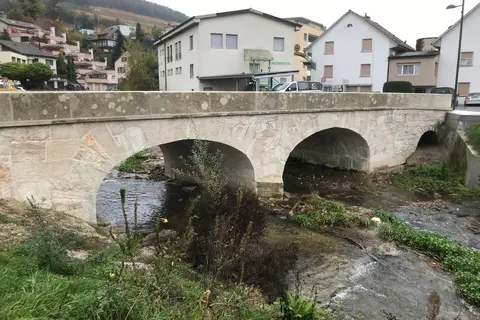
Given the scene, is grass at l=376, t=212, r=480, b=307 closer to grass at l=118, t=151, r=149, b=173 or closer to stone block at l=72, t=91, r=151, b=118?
stone block at l=72, t=91, r=151, b=118

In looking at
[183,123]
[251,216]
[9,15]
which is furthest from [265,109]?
[9,15]

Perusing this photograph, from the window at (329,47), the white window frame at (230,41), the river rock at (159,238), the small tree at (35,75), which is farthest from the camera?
the small tree at (35,75)

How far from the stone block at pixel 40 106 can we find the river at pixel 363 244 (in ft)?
7.19

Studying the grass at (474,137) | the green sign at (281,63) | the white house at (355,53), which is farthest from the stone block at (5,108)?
the white house at (355,53)

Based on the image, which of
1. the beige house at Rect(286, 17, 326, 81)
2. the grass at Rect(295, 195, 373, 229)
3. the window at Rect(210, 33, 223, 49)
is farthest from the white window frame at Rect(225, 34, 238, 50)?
the grass at Rect(295, 195, 373, 229)

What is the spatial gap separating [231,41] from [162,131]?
23.6 meters

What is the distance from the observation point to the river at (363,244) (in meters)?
6.29

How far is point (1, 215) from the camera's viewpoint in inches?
247

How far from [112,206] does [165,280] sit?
27.5 ft

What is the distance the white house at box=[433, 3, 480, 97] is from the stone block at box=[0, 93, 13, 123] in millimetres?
33140

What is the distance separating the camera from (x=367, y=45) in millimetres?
35875

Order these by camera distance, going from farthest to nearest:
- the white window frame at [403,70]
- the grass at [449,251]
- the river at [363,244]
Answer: the white window frame at [403,70] → the grass at [449,251] → the river at [363,244]

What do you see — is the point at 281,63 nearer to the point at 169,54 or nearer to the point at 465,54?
the point at 169,54

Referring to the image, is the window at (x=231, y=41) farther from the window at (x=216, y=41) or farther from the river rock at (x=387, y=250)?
the river rock at (x=387, y=250)
